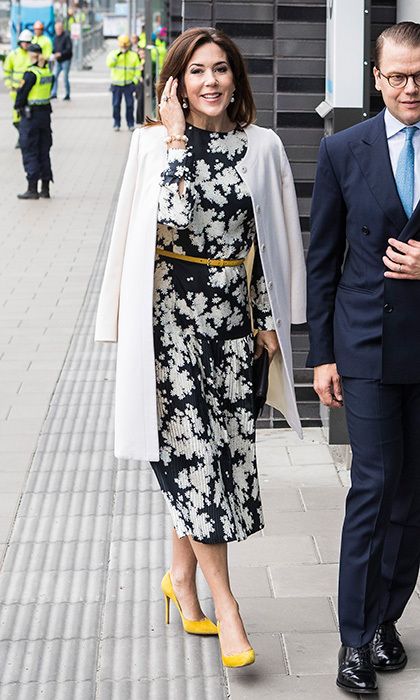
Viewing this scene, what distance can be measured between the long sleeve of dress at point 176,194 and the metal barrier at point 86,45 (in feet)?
135

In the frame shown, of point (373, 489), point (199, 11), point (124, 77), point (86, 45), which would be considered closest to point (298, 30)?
point (199, 11)

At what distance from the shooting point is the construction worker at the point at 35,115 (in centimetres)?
1579

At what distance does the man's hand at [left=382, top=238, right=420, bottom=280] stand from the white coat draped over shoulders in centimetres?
46

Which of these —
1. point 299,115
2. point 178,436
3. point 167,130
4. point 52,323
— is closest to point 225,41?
point 167,130

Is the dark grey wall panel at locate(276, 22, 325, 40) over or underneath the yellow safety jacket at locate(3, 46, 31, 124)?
over

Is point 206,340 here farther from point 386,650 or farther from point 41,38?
point 41,38

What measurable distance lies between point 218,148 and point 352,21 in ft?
6.10

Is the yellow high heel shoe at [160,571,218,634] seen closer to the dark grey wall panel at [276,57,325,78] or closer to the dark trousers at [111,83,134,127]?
the dark grey wall panel at [276,57,325,78]

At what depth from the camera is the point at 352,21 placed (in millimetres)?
5527

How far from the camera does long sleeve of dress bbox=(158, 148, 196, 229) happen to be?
374 centimetres

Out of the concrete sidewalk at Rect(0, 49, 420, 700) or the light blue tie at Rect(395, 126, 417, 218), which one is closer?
the light blue tie at Rect(395, 126, 417, 218)

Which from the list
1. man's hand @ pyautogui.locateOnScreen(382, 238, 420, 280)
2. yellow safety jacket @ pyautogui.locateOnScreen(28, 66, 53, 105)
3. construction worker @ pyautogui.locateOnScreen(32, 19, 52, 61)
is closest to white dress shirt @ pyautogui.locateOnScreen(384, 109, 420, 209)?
man's hand @ pyautogui.locateOnScreen(382, 238, 420, 280)

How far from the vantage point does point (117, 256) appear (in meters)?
3.93

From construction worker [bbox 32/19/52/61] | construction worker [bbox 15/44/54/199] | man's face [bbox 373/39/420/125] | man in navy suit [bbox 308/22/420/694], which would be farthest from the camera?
construction worker [bbox 32/19/52/61]
